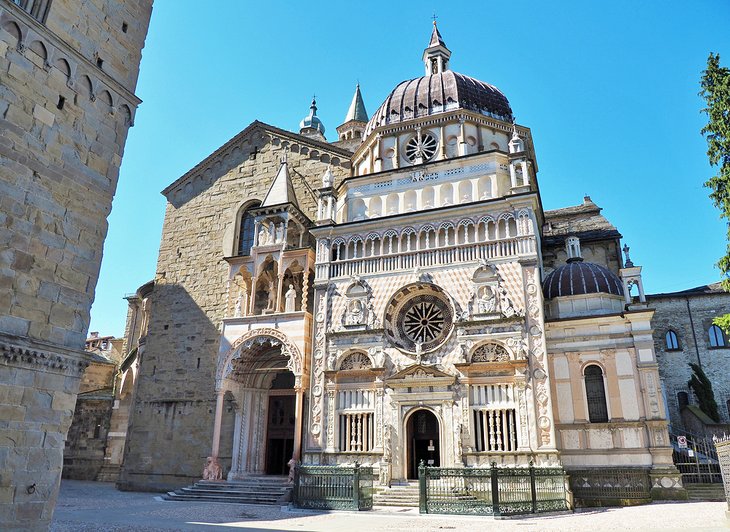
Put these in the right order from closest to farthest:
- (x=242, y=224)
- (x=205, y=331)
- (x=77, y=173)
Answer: (x=77, y=173) → (x=205, y=331) → (x=242, y=224)

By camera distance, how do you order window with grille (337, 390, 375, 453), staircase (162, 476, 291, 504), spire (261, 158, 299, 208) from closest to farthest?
staircase (162, 476, 291, 504), window with grille (337, 390, 375, 453), spire (261, 158, 299, 208)

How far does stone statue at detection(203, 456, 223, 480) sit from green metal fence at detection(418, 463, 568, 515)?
9.23m

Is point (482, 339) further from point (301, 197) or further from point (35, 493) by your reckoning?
point (35, 493)

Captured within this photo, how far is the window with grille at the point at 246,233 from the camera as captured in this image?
26844 mm

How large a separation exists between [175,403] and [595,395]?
1733cm

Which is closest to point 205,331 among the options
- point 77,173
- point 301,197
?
point 301,197

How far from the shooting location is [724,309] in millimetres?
30000

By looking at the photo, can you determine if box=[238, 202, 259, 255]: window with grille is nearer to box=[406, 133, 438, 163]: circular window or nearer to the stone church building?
the stone church building

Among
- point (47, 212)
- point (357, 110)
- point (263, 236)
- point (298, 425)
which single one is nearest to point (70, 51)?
point (47, 212)

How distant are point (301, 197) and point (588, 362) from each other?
47.4ft

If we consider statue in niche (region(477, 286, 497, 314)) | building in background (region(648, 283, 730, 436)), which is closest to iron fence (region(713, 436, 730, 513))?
statue in niche (region(477, 286, 497, 314))

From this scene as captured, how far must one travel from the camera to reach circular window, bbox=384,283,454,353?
20173mm

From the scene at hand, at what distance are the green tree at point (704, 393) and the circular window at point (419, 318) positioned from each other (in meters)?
16.8

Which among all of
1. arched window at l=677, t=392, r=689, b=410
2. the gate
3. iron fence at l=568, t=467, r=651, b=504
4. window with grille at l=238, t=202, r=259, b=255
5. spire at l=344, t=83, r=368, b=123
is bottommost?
iron fence at l=568, t=467, r=651, b=504
